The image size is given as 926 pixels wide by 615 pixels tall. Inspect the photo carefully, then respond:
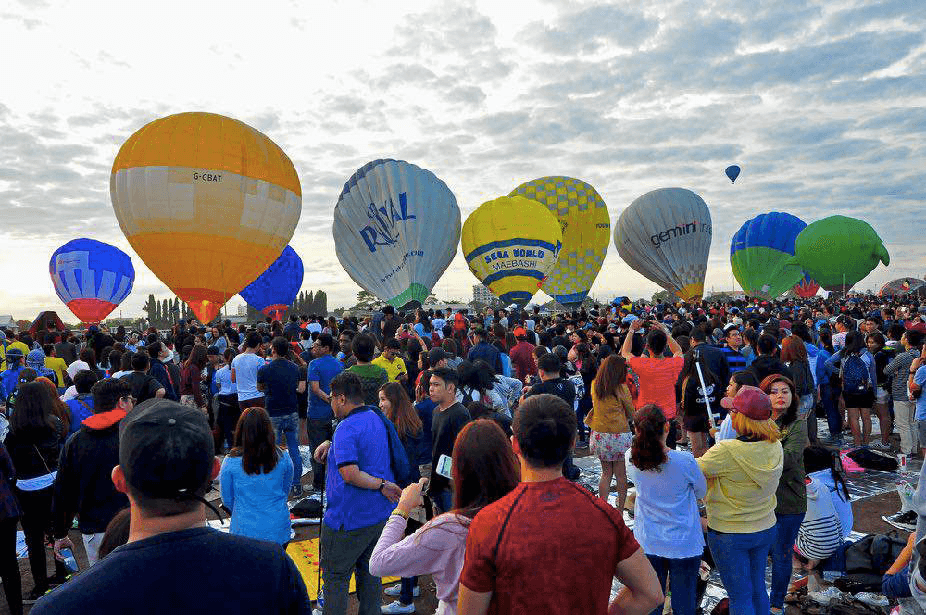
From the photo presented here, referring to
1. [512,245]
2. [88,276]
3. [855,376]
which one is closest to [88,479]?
[855,376]

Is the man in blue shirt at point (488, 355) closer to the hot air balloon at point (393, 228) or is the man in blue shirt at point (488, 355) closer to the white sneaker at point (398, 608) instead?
the white sneaker at point (398, 608)

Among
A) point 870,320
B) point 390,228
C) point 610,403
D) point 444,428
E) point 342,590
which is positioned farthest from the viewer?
point 390,228

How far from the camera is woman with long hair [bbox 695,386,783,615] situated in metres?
3.57

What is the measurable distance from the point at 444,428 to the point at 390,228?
872 inches

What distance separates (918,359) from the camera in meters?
7.14

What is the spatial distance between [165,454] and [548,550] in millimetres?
1245

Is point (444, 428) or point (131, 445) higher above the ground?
point (131, 445)

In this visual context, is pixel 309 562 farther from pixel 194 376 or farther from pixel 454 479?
pixel 194 376

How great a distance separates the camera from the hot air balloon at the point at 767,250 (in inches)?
1657

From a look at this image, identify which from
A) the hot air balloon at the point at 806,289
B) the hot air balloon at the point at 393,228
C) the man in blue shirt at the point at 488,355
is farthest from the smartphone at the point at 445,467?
the hot air balloon at the point at 806,289

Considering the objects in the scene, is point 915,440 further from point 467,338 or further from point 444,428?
point 467,338

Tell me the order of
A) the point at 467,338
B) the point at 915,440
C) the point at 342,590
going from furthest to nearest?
the point at 467,338 → the point at 915,440 → the point at 342,590

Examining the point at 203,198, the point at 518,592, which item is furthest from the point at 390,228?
the point at 518,592

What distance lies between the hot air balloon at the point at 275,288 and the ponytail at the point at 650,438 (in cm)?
3046
